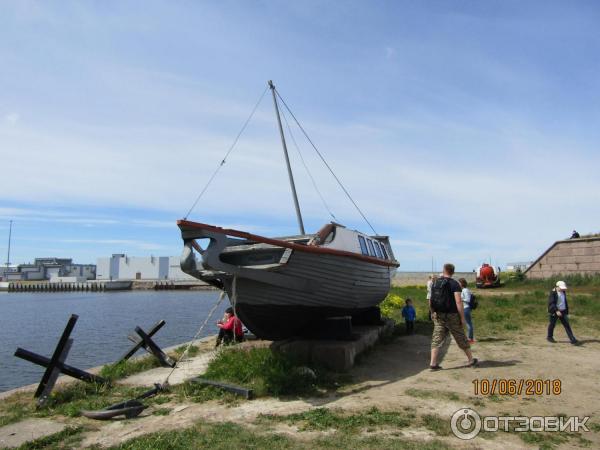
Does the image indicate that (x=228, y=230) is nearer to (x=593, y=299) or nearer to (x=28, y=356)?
(x=28, y=356)

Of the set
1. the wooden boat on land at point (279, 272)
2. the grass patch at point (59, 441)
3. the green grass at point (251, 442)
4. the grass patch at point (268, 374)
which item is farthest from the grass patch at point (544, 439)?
the grass patch at point (59, 441)

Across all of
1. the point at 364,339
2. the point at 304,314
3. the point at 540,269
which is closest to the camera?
the point at 304,314

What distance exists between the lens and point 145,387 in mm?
8375

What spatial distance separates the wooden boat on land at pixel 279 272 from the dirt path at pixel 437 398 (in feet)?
4.93

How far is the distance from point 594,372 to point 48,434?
8.66 m

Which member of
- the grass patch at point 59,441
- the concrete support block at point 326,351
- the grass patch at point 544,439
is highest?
the concrete support block at point 326,351

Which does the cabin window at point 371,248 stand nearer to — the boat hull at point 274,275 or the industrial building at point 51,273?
the boat hull at point 274,275

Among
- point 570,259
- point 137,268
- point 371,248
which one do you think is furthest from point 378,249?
point 137,268

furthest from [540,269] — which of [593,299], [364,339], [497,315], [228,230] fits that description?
[228,230]

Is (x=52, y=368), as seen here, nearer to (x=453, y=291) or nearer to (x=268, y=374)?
(x=268, y=374)
